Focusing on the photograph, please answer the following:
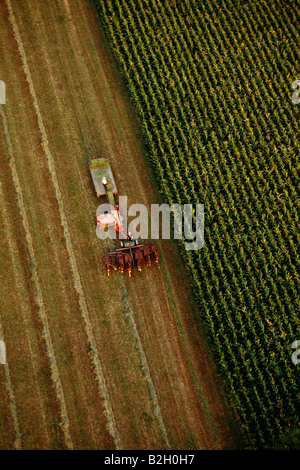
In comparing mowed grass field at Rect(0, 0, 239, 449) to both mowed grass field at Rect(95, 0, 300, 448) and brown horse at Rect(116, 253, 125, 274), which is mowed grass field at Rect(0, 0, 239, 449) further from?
mowed grass field at Rect(95, 0, 300, 448)

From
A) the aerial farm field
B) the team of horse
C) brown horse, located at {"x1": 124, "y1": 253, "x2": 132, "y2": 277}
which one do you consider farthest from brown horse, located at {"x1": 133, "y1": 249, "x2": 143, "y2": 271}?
the aerial farm field

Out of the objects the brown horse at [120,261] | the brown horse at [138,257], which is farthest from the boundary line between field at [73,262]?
the brown horse at [138,257]

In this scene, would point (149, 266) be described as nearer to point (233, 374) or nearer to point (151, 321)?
point (151, 321)

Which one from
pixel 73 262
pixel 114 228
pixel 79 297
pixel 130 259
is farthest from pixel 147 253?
pixel 79 297

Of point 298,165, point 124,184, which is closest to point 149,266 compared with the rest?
point 124,184

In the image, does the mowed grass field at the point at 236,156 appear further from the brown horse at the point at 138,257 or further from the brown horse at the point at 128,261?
the brown horse at the point at 128,261

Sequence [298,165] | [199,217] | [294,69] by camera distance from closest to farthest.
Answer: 1. [199,217]
2. [298,165]
3. [294,69]
